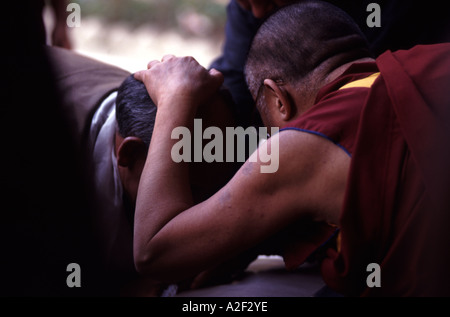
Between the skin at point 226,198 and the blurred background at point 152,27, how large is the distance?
4.99 metres

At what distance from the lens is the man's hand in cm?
162

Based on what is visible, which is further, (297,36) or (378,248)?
(297,36)

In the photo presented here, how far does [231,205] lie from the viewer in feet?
4.41

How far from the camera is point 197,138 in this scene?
1657 mm

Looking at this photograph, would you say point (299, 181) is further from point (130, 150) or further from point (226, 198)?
point (130, 150)

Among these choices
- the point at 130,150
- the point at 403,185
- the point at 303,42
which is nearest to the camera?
the point at 403,185

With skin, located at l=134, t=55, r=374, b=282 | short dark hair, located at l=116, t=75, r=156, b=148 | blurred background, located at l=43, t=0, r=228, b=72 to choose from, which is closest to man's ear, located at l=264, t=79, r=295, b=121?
skin, located at l=134, t=55, r=374, b=282

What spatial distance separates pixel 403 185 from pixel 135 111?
3.17 ft

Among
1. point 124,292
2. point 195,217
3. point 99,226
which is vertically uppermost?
point 195,217

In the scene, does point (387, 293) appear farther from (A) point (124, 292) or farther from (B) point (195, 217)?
(A) point (124, 292)

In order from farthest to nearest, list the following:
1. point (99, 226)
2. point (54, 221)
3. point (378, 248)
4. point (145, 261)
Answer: point (99, 226) → point (54, 221) → point (145, 261) → point (378, 248)

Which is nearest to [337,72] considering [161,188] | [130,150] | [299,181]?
[299,181]
